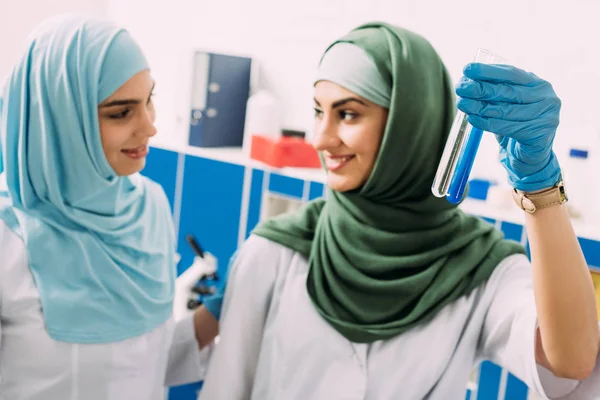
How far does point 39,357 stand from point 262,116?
119 cm

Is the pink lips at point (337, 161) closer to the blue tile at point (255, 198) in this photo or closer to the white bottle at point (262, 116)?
the blue tile at point (255, 198)

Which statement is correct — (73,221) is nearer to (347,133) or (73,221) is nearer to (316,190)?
(347,133)

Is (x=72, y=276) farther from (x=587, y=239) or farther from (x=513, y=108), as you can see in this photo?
(x=587, y=239)

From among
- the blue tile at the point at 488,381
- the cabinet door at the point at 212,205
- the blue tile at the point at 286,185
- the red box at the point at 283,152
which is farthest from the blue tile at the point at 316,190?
the blue tile at the point at 488,381

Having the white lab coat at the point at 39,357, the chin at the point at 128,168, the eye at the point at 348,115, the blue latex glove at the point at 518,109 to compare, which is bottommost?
the white lab coat at the point at 39,357

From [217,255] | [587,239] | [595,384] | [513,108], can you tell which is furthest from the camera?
[217,255]

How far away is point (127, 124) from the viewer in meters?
1.20

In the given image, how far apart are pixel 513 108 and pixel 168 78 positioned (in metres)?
2.04

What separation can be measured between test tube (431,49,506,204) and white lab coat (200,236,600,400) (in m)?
0.27

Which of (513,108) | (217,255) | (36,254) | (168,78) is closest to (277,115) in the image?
(217,255)

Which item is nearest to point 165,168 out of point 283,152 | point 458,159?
point 283,152

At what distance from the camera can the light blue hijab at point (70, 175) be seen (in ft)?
3.71

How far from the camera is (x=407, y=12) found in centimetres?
188

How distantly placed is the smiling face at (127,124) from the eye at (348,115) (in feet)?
1.29
